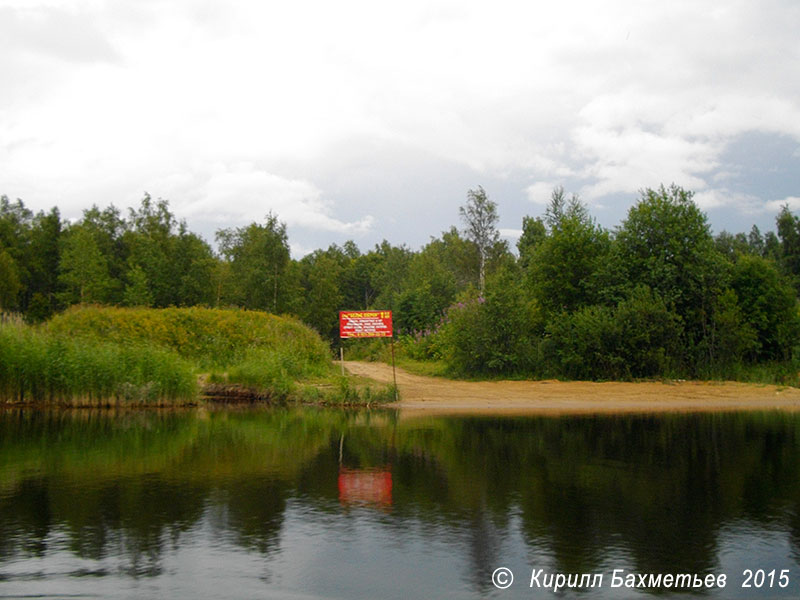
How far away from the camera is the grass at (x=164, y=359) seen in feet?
71.5

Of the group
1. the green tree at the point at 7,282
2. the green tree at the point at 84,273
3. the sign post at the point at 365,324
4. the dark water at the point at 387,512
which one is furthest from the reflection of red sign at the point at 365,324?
the green tree at the point at 7,282

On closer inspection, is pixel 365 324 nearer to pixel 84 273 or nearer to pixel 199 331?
pixel 199 331

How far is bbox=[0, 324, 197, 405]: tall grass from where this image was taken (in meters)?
21.7

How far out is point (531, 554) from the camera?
24.4ft

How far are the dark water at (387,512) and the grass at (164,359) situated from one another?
581 cm

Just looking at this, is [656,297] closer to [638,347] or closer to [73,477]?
[638,347]

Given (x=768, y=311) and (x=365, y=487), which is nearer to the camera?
(x=365, y=487)

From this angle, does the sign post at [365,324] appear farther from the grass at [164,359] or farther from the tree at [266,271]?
the tree at [266,271]

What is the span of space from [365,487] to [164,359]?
1437cm

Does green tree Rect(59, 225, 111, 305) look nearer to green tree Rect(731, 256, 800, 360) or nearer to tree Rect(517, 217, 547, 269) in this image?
tree Rect(517, 217, 547, 269)

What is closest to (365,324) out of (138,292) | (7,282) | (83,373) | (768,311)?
(83,373)

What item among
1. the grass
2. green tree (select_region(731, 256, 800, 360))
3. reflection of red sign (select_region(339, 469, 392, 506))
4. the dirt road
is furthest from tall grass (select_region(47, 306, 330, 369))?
green tree (select_region(731, 256, 800, 360))

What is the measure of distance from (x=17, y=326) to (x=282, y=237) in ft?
81.7

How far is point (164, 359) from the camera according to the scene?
23.1 m
